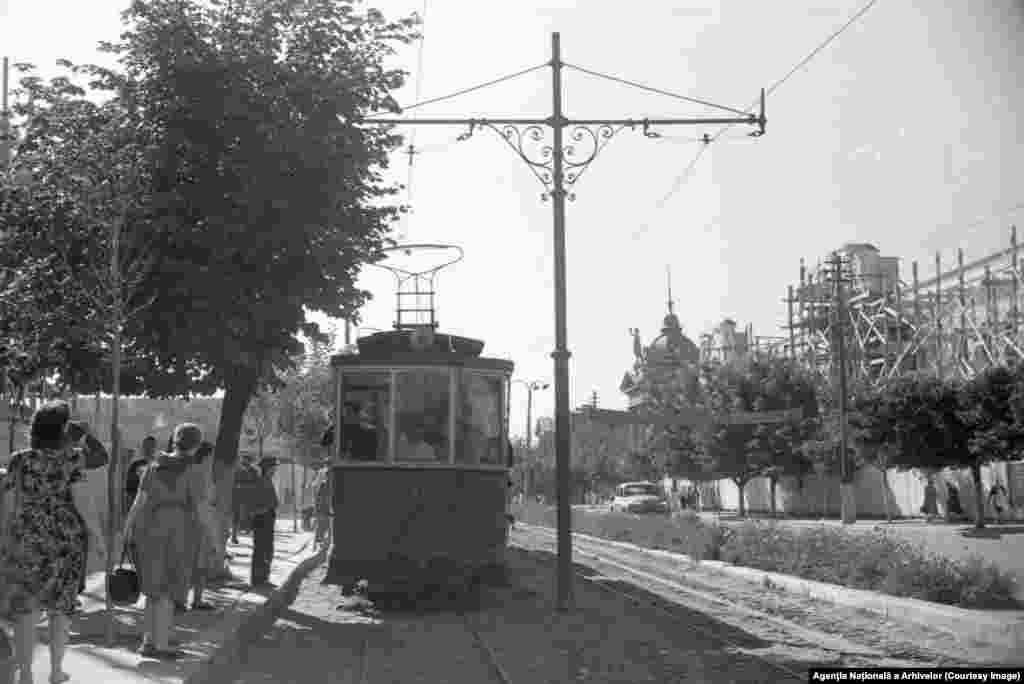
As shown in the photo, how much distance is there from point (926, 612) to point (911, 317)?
53.8m

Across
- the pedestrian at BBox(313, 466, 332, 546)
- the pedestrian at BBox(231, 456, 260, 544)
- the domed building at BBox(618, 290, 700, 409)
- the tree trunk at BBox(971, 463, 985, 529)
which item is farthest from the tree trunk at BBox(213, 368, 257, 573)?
the domed building at BBox(618, 290, 700, 409)

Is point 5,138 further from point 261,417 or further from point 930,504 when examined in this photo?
point 930,504

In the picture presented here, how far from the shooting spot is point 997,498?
38.9 meters

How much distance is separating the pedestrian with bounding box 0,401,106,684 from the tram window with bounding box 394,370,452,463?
6.10 m

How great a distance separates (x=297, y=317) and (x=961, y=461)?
28.9 m

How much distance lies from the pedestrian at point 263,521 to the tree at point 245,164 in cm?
182

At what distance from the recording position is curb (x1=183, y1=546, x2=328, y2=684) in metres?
8.41

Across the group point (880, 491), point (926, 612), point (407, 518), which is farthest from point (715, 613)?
point (880, 491)

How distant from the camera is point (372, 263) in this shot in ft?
45.7

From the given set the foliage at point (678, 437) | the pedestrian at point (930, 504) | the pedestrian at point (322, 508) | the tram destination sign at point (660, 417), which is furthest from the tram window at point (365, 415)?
the foliage at point (678, 437)

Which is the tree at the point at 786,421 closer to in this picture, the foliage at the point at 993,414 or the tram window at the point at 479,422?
the foliage at the point at 993,414

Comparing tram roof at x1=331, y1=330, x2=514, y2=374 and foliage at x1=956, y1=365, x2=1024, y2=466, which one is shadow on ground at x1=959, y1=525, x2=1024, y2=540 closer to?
foliage at x1=956, y1=365, x2=1024, y2=466

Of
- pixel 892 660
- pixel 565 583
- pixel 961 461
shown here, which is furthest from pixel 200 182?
pixel 961 461

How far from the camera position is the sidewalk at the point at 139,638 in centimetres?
780
